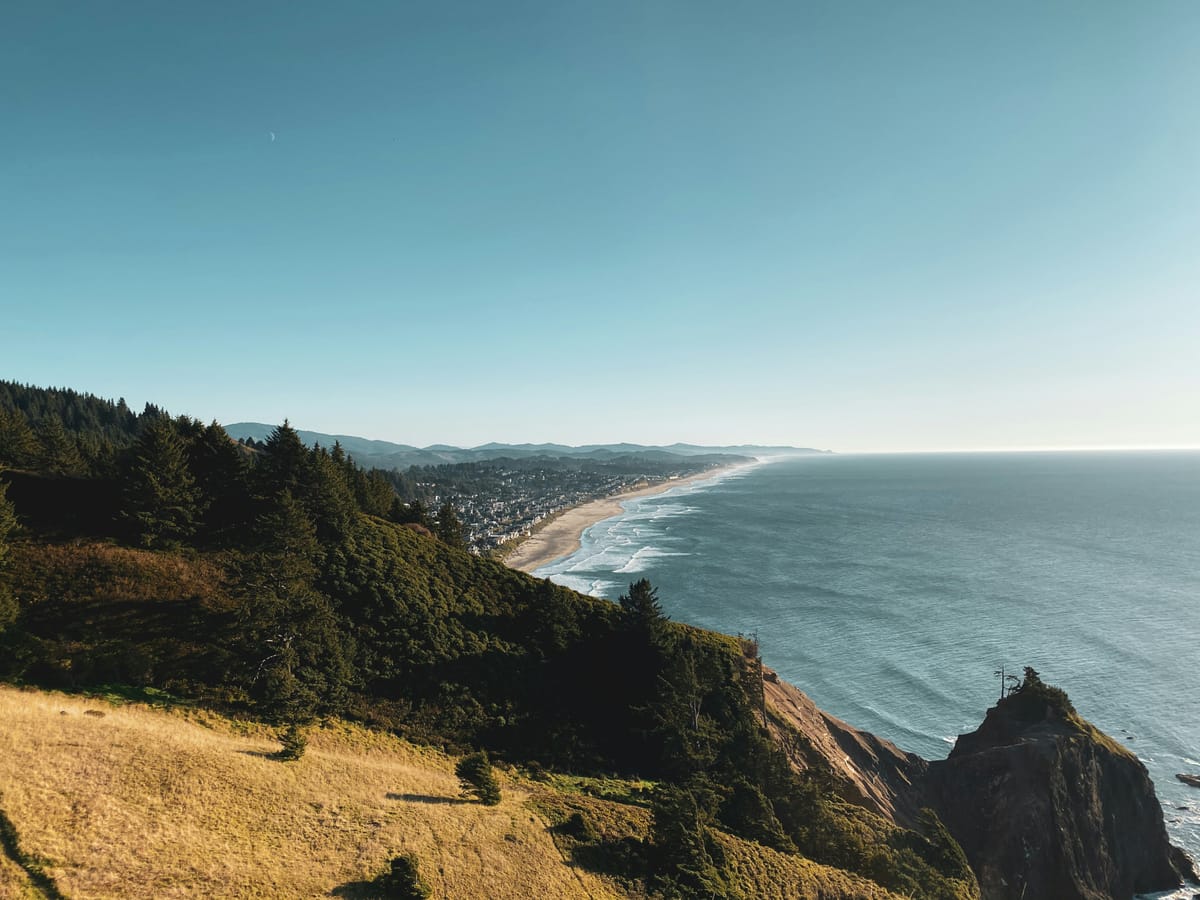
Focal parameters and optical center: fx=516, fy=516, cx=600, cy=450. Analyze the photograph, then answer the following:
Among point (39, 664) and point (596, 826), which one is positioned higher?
point (39, 664)

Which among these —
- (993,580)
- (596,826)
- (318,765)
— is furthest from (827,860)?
(993,580)

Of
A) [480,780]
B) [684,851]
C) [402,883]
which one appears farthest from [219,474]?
[684,851]

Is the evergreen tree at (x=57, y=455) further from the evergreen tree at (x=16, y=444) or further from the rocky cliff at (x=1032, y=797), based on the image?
the rocky cliff at (x=1032, y=797)

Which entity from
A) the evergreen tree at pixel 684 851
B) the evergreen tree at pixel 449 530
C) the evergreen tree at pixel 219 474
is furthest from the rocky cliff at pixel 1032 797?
the evergreen tree at pixel 219 474

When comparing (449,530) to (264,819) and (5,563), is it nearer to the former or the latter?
(5,563)

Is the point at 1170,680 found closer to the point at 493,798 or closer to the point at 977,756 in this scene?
the point at 977,756

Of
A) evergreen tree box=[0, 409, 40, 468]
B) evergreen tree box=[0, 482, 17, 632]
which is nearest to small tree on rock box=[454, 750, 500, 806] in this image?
evergreen tree box=[0, 482, 17, 632]
